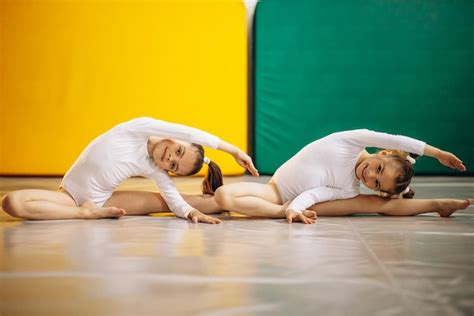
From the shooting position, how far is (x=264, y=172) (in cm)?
429

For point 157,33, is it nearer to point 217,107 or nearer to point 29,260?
point 217,107

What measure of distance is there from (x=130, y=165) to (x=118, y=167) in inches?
1.7

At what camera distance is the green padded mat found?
166 inches

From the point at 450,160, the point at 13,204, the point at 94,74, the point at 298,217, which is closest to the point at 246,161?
the point at 298,217

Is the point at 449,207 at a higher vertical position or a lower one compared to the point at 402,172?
lower

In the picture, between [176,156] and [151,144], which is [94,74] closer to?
[151,144]

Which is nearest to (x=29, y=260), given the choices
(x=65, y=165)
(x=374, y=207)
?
(x=374, y=207)

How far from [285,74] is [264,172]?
711 mm

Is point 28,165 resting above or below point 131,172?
below

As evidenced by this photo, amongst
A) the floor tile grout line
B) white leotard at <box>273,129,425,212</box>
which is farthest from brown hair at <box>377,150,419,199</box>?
the floor tile grout line

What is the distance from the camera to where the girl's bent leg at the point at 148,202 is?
2.26 metres

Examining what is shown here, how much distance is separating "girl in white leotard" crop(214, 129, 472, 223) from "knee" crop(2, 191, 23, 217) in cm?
67

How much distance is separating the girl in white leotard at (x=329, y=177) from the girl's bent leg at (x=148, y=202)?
0.18m

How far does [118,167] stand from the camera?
2.16 meters
